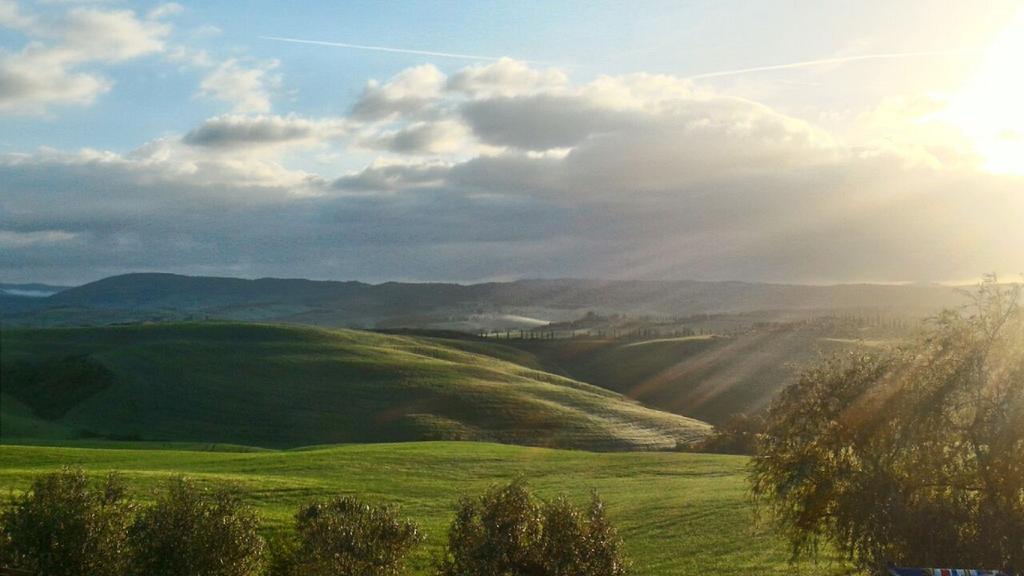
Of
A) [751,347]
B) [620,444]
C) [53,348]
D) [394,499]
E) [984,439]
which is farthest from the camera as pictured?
[751,347]

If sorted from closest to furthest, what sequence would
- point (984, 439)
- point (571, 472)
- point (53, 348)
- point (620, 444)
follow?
point (984, 439) < point (571, 472) < point (620, 444) < point (53, 348)

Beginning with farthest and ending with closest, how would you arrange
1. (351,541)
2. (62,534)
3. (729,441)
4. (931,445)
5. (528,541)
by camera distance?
(729,441)
(62,534)
(931,445)
(351,541)
(528,541)

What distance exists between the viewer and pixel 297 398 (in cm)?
9694

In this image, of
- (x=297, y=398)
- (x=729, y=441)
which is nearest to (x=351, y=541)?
(x=729, y=441)

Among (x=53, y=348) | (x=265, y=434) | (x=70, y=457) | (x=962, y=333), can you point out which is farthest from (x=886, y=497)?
(x=53, y=348)

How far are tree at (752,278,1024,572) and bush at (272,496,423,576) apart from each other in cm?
899

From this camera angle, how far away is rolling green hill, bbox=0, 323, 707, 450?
3342 inches

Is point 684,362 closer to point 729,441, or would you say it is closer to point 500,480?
point 729,441

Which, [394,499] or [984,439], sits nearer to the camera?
[984,439]

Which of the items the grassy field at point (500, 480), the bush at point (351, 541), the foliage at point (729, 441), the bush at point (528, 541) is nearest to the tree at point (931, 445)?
the grassy field at point (500, 480)

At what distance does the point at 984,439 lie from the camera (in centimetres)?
1864

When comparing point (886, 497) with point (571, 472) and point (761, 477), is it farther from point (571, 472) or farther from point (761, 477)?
point (571, 472)

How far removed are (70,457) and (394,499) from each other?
79.2ft

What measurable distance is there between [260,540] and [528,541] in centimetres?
668
